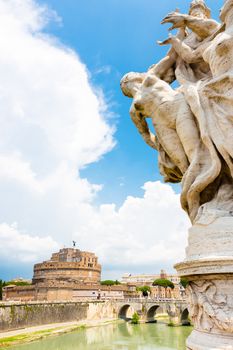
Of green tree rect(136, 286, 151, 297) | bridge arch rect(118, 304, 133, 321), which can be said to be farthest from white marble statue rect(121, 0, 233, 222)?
green tree rect(136, 286, 151, 297)

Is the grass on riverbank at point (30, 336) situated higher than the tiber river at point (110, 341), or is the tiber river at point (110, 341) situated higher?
the grass on riverbank at point (30, 336)

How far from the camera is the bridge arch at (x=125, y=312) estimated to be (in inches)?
1848

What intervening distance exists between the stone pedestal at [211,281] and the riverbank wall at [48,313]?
29495mm

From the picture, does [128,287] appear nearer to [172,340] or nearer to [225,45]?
[172,340]

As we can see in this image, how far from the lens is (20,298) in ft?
159

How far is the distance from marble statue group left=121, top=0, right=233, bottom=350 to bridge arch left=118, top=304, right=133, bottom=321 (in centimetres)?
4592

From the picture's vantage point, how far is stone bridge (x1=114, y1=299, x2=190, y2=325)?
4028cm

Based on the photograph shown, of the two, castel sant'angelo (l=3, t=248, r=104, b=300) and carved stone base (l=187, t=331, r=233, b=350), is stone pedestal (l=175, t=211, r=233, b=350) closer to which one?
carved stone base (l=187, t=331, r=233, b=350)

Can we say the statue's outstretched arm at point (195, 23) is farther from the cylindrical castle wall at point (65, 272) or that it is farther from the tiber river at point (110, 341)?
the cylindrical castle wall at point (65, 272)

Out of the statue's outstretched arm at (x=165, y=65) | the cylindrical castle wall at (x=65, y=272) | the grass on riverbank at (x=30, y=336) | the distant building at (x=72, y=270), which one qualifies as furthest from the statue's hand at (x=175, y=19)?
the cylindrical castle wall at (x=65, y=272)

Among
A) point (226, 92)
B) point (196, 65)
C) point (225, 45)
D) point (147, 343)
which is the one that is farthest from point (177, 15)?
point (147, 343)

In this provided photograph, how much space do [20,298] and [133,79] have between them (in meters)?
49.2

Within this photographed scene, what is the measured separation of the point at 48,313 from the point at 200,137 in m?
36.0

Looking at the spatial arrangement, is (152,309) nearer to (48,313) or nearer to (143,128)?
(48,313)
